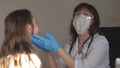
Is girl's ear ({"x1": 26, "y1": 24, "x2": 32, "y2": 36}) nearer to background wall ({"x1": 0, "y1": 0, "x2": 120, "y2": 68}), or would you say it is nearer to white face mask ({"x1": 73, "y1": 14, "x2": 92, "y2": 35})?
white face mask ({"x1": 73, "y1": 14, "x2": 92, "y2": 35})

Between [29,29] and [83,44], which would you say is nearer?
[29,29]

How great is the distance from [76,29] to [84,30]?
0.08m

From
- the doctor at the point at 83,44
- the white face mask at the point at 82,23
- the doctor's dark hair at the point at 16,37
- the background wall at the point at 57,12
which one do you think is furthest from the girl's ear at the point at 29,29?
the background wall at the point at 57,12

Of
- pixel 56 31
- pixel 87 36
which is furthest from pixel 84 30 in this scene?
pixel 56 31

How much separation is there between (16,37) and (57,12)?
123 centimetres

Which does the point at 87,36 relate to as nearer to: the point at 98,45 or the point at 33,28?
the point at 98,45

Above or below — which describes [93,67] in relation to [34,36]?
below

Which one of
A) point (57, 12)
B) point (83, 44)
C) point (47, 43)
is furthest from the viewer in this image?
point (57, 12)

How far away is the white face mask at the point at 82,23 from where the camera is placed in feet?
7.76

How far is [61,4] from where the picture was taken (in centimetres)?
309

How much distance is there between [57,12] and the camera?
10.1 feet

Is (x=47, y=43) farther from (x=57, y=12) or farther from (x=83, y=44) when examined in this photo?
(x=57, y=12)

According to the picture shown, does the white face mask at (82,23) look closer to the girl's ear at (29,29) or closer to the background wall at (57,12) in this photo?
the girl's ear at (29,29)

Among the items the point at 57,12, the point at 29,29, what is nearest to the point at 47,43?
the point at 29,29
